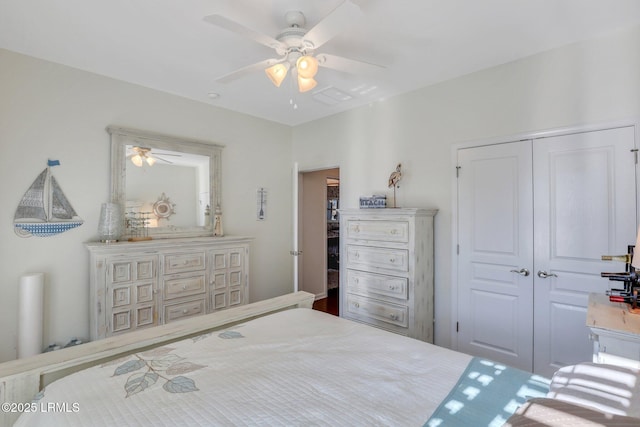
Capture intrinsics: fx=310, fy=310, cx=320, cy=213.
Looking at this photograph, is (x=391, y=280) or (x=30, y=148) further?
(x=391, y=280)

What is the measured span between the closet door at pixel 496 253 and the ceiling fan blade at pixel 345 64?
1415 millimetres

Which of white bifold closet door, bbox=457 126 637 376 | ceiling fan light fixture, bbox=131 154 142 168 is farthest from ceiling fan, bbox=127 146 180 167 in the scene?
white bifold closet door, bbox=457 126 637 376

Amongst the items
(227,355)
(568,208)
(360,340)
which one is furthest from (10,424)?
(568,208)

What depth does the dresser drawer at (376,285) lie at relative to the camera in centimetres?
288

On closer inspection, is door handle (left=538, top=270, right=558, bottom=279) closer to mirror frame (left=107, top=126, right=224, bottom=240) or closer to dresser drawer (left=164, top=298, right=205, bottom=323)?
dresser drawer (left=164, top=298, right=205, bottom=323)

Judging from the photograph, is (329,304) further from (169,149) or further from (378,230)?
(169,149)

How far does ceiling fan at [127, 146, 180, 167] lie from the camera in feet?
10.3

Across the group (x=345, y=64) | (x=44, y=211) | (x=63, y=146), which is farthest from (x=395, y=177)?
(x=44, y=211)

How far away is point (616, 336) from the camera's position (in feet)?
4.83

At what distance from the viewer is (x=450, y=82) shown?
3037 mm

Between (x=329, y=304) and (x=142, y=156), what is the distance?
3215mm

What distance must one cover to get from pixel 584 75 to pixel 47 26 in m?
3.95

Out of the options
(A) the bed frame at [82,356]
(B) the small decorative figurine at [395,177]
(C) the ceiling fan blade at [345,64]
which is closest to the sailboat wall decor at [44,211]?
(A) the bed frame at [82,356]

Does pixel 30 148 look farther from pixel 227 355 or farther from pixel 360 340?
pixel 360 340
